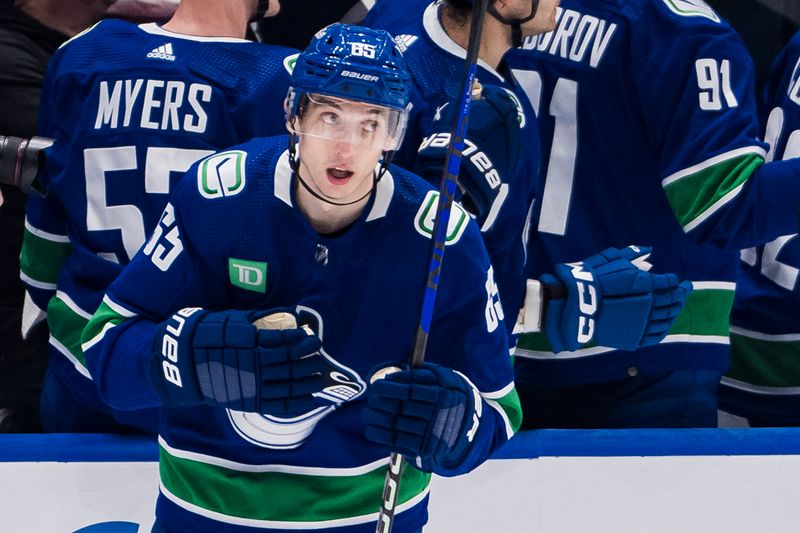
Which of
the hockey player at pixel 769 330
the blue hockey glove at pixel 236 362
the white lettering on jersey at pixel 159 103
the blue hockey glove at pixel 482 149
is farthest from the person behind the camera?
the hockey player at pixel 769 330

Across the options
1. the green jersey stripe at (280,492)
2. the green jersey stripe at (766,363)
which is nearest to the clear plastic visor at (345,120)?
the green jersey stripe at (280,492)

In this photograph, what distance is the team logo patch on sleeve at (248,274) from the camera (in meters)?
1.82

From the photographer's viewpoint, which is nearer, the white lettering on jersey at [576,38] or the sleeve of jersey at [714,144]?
the sleeve of jersey at [714,144]

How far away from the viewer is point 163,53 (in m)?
2.44

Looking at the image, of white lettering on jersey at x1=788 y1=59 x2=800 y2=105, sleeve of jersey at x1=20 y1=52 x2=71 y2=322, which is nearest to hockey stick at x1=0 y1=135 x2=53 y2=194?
sleeve of jersey at x1=20 y1=52 x2=71 y2=322

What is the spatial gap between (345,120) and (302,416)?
435mm

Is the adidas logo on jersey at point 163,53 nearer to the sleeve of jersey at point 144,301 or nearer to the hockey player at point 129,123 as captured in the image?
the hockey player at point 129,123

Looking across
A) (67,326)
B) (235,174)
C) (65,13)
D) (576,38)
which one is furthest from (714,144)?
(65,13)

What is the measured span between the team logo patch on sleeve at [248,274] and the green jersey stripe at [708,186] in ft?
3.35

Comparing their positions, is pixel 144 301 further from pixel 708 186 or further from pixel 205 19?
pixel 708 186

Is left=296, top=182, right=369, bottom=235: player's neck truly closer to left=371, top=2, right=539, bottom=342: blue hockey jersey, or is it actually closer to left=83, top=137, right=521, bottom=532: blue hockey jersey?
left=83, top=137, right=521, bottom=532: blue hockey jersey

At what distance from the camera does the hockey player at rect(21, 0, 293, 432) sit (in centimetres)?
242

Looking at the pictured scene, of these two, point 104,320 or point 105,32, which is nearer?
point 104,320

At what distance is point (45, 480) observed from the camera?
95.0 inches
